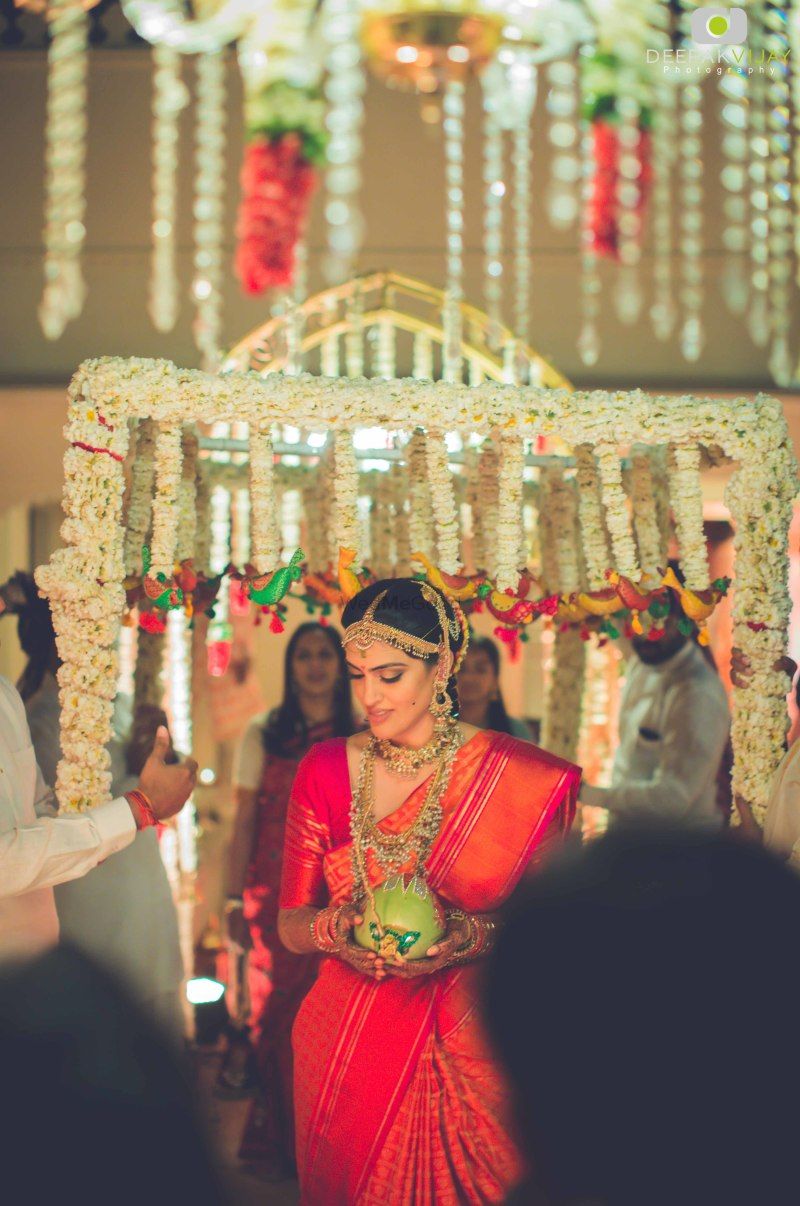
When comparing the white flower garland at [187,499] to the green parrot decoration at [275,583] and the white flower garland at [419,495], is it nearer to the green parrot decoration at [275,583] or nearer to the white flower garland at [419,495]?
the green parrot decoration at [275,583]

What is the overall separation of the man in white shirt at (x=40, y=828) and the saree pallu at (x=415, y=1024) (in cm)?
39

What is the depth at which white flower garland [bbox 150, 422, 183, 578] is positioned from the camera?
9.41 feet

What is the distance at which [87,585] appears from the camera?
2699mm

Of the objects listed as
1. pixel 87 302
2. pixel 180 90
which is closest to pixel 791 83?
pixel 180 90

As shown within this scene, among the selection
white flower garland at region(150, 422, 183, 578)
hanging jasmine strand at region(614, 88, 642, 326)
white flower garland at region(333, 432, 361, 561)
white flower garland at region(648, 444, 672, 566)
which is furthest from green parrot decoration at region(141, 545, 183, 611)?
hanging jasmine strand at region(614, 88, 642, 326)

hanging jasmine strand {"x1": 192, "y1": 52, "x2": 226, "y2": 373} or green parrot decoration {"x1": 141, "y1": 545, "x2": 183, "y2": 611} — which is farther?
hanging jasmine strand {"x1": 192, "y1": 52, "x2": 226, "y2": 373}

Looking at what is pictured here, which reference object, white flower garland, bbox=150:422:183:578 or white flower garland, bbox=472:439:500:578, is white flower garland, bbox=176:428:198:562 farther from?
white flower garland, bbox=472:439:500:578

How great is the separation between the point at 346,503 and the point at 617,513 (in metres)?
0.65

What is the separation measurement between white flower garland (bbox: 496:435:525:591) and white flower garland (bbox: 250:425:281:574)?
0.53 meters

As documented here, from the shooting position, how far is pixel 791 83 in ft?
19.1

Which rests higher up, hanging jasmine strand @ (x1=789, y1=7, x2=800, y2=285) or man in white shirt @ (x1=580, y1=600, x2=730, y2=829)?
hanging jasmine strand @ (x1=789, y1=7, x2=800, y2=285)

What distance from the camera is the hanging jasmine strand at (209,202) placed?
19.6 ft

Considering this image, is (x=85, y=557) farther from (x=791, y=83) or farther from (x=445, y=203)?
(x=791, y=83)

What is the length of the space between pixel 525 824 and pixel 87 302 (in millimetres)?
4333
